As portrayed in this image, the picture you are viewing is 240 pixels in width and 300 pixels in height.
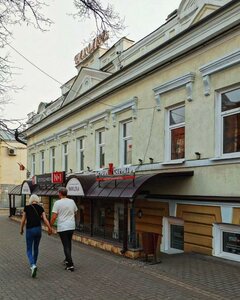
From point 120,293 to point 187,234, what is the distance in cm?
432

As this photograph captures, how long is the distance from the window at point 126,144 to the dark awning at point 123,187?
6.15 feet

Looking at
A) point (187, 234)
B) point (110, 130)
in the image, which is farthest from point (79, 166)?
point (187, 234)

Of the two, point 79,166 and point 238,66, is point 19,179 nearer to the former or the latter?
point 79,166

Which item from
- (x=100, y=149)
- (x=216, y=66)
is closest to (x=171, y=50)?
(x=216, y=66)

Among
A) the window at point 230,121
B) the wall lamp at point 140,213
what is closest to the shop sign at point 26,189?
the wall lamp at point 140,213

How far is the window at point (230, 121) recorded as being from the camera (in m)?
9.70

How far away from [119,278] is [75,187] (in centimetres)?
646

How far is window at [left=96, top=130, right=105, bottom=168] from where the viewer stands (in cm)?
1701

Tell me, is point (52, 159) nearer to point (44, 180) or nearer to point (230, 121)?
point (44, 180)

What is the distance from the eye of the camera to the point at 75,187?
1416 centimetres

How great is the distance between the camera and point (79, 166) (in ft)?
64.5

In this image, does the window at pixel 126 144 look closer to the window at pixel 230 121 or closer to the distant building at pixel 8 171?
the window at pixel 230 121

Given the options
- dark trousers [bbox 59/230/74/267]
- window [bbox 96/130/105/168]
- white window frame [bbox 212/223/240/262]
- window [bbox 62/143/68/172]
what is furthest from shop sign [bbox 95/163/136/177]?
window [bbox 62/143/68/172]

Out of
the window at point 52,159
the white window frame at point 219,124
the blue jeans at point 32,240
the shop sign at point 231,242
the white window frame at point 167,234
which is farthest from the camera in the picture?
the window at point 52,159
